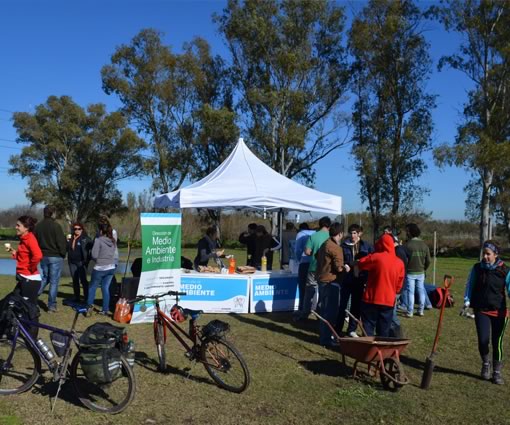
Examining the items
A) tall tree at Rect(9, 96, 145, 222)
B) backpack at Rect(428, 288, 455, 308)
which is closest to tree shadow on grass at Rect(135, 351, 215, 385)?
backpack at Rect(428, 288, 455, 308)

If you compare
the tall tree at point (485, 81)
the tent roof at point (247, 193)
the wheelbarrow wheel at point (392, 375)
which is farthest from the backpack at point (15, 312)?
A: the tall tree at point (485, 81)

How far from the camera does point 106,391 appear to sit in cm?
509

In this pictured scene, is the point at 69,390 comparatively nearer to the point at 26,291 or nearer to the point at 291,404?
the point at 26,291

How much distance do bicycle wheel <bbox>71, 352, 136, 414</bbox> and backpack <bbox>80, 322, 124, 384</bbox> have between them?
10 centimetres

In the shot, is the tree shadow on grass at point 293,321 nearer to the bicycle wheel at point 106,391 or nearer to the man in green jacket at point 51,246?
the man in green jacket at point 51,246

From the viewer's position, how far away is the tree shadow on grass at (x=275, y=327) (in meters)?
7.85

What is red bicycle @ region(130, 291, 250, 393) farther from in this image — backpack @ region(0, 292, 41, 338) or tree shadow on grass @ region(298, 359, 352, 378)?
tree shadow on grass @ region(298, 359, 352, 378)

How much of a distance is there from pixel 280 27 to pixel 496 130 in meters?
13.4

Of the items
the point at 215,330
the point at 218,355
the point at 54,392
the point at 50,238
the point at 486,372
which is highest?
the point at 50,238

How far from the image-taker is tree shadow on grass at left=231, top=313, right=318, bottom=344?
785 cm

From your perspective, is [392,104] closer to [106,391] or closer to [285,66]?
[285,66]

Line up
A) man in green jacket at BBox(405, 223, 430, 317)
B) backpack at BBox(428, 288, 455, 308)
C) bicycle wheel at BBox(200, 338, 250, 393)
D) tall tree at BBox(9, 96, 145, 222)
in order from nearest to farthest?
1. bicycle wheel at BBox(200, 338, 250, 393)
2. man in green jacket at BBox(405, 223, 430, 317)
3. backpack at BBox(428, 288, 455, 308)
4. tall tree at BBox(9, 96, 145, 222)

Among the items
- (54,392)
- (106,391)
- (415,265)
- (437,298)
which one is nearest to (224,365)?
(106,391)

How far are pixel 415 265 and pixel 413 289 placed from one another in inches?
17.6
